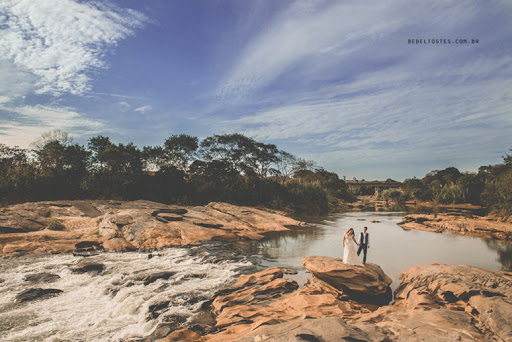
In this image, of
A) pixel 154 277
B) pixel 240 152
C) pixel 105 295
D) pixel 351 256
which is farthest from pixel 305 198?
pixel 105 295

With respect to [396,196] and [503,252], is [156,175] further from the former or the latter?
[396,196]

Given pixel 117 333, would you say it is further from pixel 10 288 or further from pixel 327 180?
pixel 327 180

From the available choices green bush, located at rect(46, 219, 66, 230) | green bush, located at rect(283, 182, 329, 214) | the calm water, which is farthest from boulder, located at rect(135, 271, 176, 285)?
green bush, located at rect(283, 182, 329, 214)

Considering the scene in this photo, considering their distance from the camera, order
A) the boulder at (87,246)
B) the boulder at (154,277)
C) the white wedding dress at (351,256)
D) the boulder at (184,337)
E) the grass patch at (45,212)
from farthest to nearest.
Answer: the grass patch at (45,212) → the boulder at (87,246) → the boulder at (154,277) → the white wedding dress at (351,256) → the boulder at (184,337)

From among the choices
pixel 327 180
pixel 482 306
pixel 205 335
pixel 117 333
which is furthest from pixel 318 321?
pixel 327 180

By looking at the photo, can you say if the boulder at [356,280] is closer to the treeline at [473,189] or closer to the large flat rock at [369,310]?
the large flat rock at [369,310]

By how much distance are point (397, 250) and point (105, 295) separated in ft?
56.4

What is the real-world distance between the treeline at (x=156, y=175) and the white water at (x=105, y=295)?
874 inches

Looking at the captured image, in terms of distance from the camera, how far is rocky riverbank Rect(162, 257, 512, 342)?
17.0 feet

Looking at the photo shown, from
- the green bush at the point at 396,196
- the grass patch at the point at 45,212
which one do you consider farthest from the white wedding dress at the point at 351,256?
the green bush at the point at 396,196

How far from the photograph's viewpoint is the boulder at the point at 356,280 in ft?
31.3

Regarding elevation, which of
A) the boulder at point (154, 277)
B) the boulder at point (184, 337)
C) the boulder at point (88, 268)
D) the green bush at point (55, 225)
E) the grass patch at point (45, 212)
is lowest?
the boulder at point (88, 268)

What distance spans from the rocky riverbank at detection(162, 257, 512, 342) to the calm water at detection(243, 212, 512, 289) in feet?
7.01

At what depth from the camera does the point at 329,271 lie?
32.3 ft
